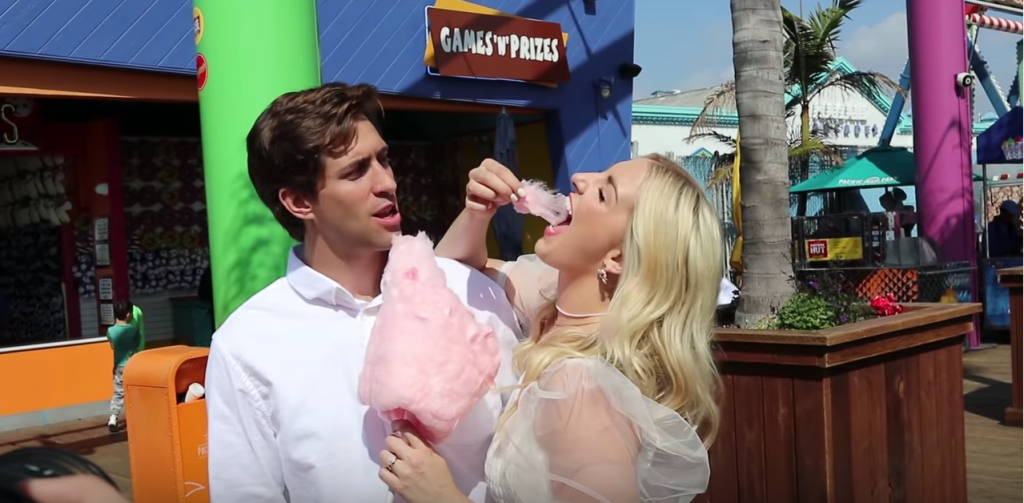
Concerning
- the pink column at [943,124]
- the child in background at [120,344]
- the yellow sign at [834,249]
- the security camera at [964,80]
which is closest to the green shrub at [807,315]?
the child in background at [120,344]

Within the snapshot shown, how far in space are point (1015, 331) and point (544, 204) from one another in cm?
621

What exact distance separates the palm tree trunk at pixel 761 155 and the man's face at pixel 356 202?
10.3ft

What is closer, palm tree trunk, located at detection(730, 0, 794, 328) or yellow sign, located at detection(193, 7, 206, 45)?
yellow sign, located at detection(193, 7, 206, 45)

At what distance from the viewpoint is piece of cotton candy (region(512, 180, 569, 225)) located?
2.42 metres

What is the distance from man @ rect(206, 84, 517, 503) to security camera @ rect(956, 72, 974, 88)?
10.9m

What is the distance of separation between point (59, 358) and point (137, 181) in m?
2.54

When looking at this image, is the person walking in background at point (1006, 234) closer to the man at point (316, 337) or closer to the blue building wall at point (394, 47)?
the blue building wall at point (394, 47)

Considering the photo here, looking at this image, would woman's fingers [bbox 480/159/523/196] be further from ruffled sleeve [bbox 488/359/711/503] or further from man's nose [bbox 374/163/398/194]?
ruffled sleeve [bbox 488/359/711/503]

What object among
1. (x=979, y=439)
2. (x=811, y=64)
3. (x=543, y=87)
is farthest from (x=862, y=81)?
(x=979, y=439)

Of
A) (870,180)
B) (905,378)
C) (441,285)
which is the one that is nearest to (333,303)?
(441,285)

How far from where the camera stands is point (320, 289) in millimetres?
2258

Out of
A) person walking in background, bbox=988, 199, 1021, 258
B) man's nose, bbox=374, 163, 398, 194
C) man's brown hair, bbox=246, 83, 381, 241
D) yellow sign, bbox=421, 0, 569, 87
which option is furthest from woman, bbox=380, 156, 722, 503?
person walking in background, bbox=988, 199, 1021, 258

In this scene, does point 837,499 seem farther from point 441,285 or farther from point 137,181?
point 137,181

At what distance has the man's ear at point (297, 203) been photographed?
236 centimetres
